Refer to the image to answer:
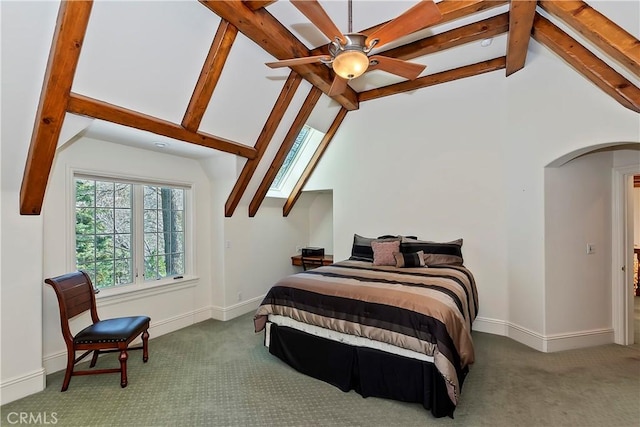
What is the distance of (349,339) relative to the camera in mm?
2613

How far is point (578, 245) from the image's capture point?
11.0ft

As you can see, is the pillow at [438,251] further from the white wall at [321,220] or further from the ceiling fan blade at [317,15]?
the ceiling fan blade at [317,15]

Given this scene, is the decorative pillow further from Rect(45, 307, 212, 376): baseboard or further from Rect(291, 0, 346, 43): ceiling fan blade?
Rect(45, 307, 212, 376): baseboard

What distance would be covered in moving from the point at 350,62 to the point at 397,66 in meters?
0.55

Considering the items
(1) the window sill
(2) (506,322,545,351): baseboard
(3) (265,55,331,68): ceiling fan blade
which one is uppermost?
(3) (265,55,331,68): ceiling fan blade

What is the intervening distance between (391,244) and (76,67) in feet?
11.7

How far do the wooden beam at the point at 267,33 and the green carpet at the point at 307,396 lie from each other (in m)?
3.14

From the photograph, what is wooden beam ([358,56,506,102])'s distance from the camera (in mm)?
3774

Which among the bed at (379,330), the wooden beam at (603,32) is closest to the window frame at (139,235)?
the bed at (379,330)

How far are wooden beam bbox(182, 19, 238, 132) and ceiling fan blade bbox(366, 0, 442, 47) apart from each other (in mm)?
1311

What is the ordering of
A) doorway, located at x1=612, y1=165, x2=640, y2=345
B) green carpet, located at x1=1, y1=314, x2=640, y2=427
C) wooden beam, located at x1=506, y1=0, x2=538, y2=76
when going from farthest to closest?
doorway, located at x1=612, y1=165, x2=640, y2=345, wooden beam, located at x1=506, y1=0, x2=538, y2=76, green carpet, located at x1=1, y1=314, x2=640, y2=427

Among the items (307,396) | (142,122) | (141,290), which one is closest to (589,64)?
(307,396)

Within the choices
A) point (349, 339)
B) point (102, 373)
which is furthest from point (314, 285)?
point (102, 373)

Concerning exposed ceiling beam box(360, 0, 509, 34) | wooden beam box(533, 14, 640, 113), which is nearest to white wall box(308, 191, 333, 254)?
exposed ceiling beam box(360, 0, 509, 34)
